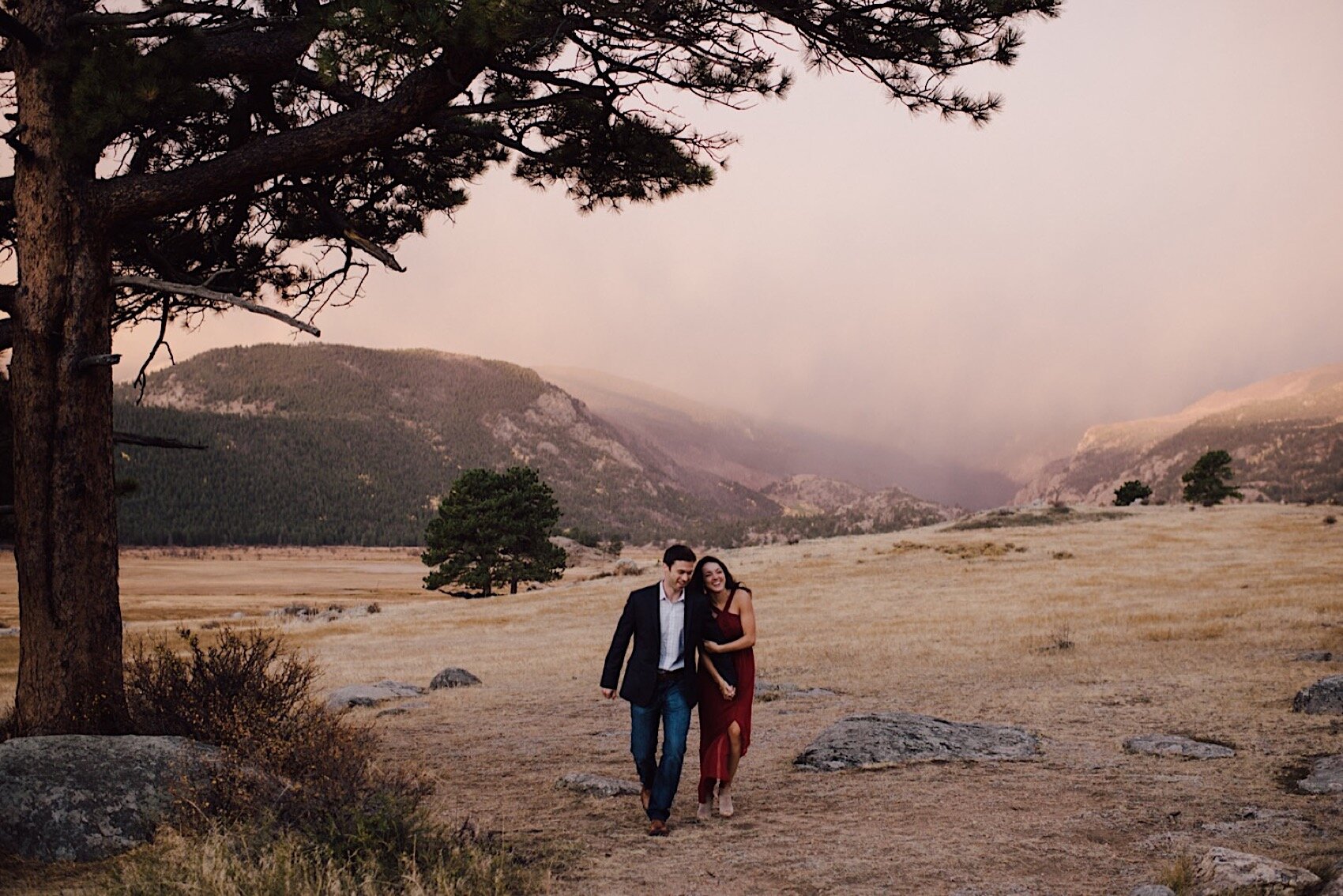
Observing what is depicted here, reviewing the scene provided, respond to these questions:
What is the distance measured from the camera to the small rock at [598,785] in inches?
352

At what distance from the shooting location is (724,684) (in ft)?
25.8

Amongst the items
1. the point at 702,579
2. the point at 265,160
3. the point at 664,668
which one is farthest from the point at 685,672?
the point at 265,160

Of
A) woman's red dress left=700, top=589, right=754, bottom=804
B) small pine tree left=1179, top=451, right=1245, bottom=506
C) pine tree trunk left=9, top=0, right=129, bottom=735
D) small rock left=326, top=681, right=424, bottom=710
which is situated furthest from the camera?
small pine tree left=1179, top=451, right=1245, bottom=506

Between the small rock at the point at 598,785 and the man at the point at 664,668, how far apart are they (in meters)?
1.18

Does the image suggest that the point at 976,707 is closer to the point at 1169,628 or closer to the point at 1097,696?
the point at 1097,696

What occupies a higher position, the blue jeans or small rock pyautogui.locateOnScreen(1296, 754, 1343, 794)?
the blue jeans

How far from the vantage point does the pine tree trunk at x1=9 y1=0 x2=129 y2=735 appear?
8.20 m

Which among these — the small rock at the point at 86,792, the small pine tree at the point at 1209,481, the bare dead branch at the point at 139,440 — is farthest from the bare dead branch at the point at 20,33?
the small pine tree at the point at 1209,481

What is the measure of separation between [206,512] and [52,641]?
158469mm

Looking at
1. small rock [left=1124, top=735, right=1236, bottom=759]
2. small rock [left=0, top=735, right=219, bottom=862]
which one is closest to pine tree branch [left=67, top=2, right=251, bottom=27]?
small rock [left=0, top=735, right=219, bottom=862]

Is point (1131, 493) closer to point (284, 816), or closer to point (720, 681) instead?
point (720, 681)

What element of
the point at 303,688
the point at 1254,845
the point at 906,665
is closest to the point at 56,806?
the point at 303,688

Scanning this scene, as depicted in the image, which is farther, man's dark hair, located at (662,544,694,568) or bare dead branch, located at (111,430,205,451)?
bare dead branch, located at (111,430,205,451)

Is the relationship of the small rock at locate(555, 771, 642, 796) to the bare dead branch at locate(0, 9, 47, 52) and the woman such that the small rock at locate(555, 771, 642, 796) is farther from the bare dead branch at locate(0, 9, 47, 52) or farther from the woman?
the bare dead branch at locate(0, 9, 47, 52)
